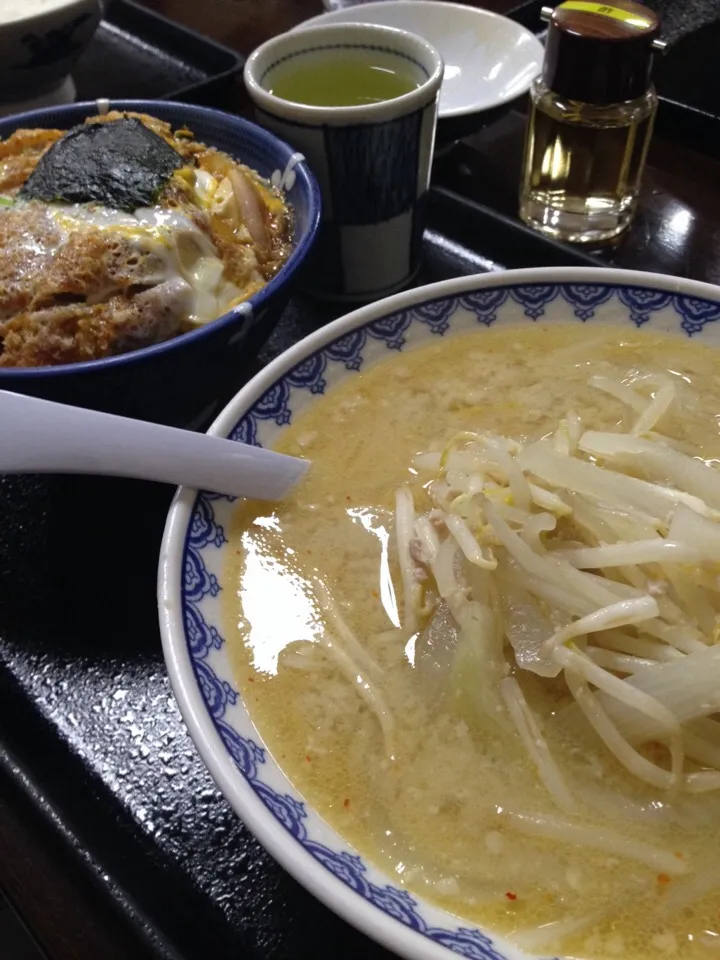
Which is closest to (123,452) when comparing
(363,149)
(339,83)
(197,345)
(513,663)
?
(197,345)

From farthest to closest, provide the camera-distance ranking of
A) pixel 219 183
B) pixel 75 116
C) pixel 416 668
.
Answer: pixel 75 116 < pixel 219 183 < pixel 416 668

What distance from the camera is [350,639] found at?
0.79 metres

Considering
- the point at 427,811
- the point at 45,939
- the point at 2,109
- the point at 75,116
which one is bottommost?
the point at 45,939

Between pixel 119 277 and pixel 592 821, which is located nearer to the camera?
pixel 592 821

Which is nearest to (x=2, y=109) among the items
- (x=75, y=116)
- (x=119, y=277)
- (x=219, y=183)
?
(x=75, y=116)

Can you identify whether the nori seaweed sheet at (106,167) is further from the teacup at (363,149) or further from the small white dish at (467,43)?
the small white dish at (467,43)

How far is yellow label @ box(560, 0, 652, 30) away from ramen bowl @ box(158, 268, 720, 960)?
46cm

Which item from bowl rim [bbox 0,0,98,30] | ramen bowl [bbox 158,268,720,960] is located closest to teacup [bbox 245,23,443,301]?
ramen bowl [bbox 158,268,720,960]

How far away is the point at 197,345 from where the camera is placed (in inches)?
38.1

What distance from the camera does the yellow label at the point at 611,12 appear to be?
1.23 meters

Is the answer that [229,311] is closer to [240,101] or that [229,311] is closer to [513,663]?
[513,663]

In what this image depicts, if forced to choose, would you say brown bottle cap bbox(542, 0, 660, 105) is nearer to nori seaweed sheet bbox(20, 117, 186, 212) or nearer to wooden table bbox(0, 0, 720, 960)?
wooden table bbox(0, 0, 720, 960)

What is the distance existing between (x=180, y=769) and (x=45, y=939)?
0.19m

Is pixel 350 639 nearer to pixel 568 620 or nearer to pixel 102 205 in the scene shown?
pixel 568 620
